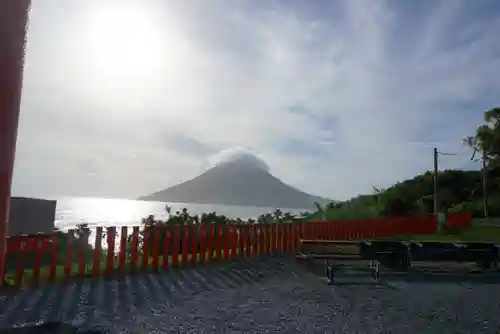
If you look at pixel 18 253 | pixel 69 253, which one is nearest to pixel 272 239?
pixel 69 253

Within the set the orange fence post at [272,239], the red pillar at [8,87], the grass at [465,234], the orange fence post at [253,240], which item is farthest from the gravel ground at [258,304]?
the grass at [465,234]

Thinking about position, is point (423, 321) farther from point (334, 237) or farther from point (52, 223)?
point (52, 223)

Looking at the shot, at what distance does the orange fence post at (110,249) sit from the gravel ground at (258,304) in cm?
49

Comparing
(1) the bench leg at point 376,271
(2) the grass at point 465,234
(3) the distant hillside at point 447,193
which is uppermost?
(3) the distant hillside at point 447,193

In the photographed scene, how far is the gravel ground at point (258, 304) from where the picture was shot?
540cm

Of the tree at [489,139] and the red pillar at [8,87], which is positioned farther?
the tree at [489,139]

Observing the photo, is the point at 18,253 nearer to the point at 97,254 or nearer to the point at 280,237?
the point at 97,254

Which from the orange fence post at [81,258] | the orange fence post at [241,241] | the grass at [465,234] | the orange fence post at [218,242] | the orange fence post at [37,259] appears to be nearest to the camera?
the orange fence post at [37,259]

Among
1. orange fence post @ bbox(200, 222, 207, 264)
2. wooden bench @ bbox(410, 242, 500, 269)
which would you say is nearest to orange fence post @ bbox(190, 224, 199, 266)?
orange fence post @ bbox(200, 222, 207, 264)

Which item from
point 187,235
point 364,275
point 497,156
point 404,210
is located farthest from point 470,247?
point 497,156

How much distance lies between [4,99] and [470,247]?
11.0 m

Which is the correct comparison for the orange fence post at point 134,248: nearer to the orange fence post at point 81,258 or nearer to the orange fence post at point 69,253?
the orange fence post at point 81,258

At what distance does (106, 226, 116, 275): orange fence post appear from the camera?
Result: 28.1 ft

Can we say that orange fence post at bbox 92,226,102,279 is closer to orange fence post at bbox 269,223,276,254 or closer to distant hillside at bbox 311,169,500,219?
orange fence post at bbox 269,223,276,254
